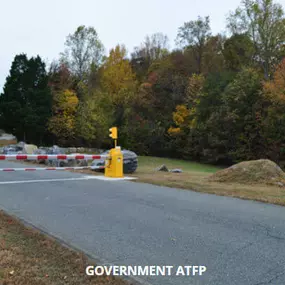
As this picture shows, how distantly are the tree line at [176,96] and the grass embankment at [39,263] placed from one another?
98.8 ft

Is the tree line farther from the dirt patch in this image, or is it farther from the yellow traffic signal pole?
the yellow traffic signal pole

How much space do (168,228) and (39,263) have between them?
2253 millimetres

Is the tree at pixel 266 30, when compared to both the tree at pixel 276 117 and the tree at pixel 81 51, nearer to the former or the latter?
the tree at pixel 276 117

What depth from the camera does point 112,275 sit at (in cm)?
338

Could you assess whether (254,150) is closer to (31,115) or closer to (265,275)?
(31,115)

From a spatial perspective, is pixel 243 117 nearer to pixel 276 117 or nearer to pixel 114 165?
pixel 276 117

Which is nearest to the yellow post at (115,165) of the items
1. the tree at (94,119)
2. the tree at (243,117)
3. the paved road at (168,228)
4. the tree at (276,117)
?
the paved road at (168,228)

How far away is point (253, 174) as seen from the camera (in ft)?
37.1

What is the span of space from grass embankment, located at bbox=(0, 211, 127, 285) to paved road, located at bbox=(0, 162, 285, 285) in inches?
13.1

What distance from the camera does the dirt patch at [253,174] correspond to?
1102 cm

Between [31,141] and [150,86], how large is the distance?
16926 mm

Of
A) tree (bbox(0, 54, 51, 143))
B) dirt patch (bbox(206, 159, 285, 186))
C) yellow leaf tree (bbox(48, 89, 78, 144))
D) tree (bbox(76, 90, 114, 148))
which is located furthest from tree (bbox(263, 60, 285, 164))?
tree (bbox(0, 54, 51, 143))

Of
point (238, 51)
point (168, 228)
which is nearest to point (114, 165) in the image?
point (168, 228)

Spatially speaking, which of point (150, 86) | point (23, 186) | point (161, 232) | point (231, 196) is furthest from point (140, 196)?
point (150, 86)
